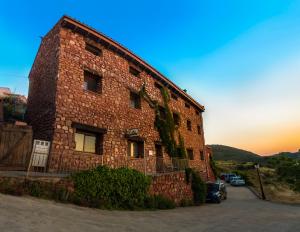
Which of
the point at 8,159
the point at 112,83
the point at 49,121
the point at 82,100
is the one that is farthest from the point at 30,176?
the point at 112,83

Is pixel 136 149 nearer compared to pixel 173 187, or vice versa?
pixel 173 187

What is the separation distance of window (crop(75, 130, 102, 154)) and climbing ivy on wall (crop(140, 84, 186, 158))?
572 centimetres

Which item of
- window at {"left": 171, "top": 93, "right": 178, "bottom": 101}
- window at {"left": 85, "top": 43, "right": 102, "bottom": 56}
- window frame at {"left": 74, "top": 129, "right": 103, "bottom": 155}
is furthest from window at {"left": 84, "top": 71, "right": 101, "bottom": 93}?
window at {"left": 171, "top": 93, "right": 178, "bottom": 101}

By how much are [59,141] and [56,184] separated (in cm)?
342

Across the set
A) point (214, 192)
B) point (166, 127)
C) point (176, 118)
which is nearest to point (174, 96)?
point (176, 118)

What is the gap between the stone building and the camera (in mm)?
13172

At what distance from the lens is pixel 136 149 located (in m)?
17.8

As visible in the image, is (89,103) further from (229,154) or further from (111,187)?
(229,154)

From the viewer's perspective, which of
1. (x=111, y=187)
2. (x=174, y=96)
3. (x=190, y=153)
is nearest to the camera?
(x=111, y=187)

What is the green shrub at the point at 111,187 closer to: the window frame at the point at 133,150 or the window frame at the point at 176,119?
the window frame at the point at 133,150

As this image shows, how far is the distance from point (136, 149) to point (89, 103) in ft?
16.7

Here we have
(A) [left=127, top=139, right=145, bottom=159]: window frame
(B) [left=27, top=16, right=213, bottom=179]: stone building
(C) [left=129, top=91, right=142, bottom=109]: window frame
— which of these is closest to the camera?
(B) [left=27, top=16, right=213, bottom=179]: stone building

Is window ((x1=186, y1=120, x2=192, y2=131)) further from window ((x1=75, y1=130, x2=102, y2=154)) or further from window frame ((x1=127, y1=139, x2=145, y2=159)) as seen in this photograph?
window ((x1=75, y1=130, x2=102, y2=154))

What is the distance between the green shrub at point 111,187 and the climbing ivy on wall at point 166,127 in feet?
25.2
